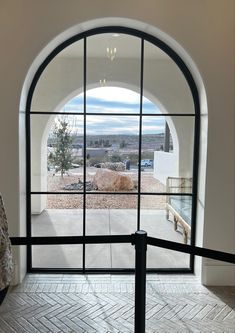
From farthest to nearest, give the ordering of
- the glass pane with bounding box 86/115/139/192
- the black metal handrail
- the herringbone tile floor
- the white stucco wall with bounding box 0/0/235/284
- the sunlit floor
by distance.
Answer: the sunlit floor < the glass pane with bounding box 86/115/139/192 < the white stucco wall with bounding box 0/0/235/284 < the herringbone tile floor < the black metal handrail

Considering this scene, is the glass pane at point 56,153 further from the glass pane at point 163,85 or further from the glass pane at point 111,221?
the glass pane at point 163,85

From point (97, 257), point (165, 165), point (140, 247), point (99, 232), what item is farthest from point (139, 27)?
point (97, 257)

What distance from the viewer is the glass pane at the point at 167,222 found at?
3.87 meters

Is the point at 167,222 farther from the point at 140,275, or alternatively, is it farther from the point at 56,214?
the point at 140,275

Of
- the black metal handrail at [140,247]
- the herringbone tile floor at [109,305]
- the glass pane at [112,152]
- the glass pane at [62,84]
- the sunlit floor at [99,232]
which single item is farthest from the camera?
the sunlit floor at [99,232]

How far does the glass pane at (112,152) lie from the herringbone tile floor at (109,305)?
1091mm

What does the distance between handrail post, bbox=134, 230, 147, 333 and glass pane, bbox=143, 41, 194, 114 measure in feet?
6.93

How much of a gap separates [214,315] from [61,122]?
252 cm

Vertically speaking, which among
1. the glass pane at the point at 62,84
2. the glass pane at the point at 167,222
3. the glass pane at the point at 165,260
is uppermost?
the glass pane at the point at 62,84

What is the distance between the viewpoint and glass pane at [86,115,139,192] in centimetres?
376

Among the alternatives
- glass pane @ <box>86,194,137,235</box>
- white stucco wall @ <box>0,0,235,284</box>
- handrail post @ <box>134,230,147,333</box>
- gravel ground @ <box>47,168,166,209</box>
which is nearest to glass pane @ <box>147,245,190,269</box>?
glass pane @ <box>86,194,137,235</box>

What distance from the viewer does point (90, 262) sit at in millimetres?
3893

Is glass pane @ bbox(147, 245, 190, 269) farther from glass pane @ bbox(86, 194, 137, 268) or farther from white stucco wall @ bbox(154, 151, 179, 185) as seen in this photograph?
white stucco wall @ bbox(154, 151, 179, 185)

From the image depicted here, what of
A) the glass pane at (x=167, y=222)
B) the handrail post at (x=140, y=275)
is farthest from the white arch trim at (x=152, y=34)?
the handrail post at (x=140, y=275)
